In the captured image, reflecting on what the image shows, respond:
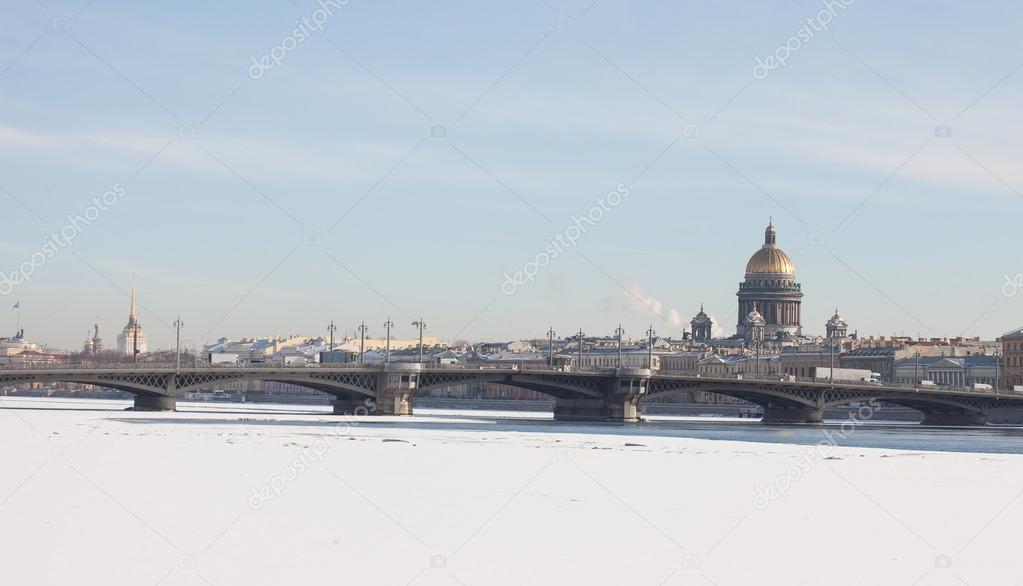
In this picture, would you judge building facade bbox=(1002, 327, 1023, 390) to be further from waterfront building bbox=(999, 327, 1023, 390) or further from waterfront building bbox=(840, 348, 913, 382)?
waterfront building bbox=(840, 348, 913, 382)

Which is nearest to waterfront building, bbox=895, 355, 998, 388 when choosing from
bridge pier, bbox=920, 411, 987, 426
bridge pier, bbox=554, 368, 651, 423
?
bridge pier, bbox=920, 411, 987, 426

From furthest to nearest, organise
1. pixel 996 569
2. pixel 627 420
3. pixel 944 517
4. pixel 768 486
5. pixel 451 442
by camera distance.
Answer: pixel 627 420 < pixel 451 442 < pixel 768 486 < pixel 944 517 < pixel 996 569

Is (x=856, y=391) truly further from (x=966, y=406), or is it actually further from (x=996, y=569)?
(x=996, y=569)

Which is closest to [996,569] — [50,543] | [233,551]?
[233,551]

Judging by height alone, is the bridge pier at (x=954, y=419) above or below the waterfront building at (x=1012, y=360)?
below

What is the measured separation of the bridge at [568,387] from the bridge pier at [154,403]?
0.06 m

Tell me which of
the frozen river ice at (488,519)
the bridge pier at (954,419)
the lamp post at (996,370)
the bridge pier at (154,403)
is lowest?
the frozen river ice at (488,519)

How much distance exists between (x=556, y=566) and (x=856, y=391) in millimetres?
96417

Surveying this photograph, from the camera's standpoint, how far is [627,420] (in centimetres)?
10750

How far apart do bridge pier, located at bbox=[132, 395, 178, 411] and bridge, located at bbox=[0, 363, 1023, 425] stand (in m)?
0.06

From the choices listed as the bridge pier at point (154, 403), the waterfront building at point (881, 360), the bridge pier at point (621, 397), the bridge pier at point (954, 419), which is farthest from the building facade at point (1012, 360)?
the bridge pier at point (154, 403)

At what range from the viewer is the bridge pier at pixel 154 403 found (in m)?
100

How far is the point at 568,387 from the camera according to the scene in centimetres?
10762

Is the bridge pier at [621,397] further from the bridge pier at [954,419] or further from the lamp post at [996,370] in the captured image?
the lamp post at [996,370]
